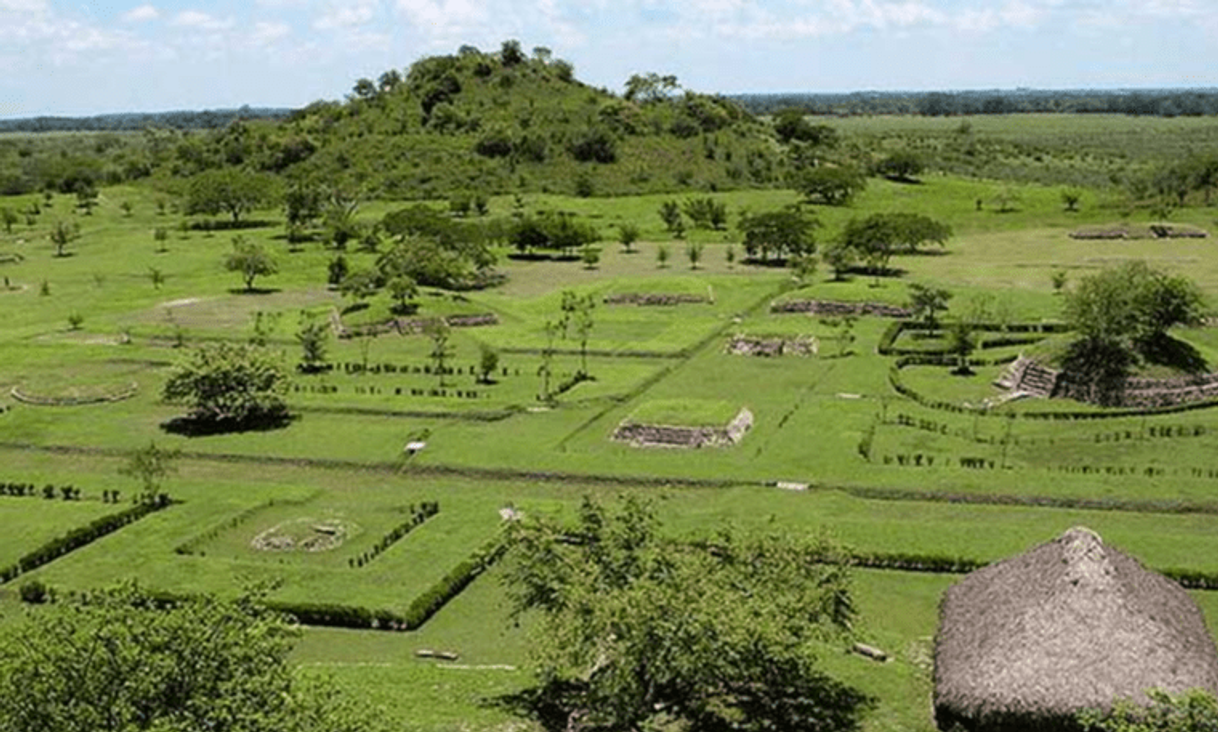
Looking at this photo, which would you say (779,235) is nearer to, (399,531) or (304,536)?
(399,531)

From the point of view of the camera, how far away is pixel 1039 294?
92.2m

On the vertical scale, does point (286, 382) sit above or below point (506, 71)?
below

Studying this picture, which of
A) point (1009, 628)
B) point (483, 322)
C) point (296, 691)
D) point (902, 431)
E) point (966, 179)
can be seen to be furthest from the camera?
point (966, 179)

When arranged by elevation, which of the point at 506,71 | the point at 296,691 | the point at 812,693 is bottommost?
the point at 812,693

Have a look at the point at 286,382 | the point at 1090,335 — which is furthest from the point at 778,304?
the point at 286,382

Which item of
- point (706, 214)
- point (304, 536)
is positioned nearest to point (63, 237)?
point (706, 214)

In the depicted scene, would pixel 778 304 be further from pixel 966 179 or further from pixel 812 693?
pixel 966 179

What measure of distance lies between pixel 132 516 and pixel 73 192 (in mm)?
146589

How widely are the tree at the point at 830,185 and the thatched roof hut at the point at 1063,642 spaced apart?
A: 11314 cm

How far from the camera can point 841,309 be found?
A: 87062mm

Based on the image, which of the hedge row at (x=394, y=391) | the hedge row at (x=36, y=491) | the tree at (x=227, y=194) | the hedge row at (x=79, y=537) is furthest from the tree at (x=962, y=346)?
the tree at (x=227, y=194)

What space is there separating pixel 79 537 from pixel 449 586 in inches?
589

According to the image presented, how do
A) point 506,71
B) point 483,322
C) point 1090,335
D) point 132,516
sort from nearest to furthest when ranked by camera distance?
point 132,516 < point 1090,335 < point 483,322 < point 506,71

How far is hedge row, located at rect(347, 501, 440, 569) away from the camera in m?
42.8
